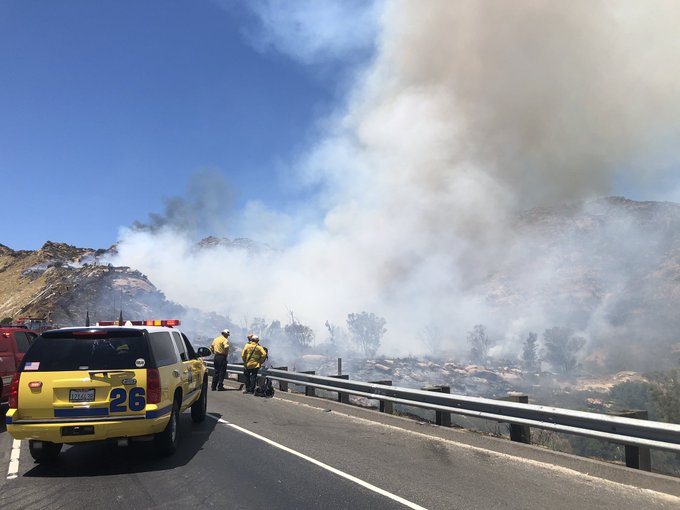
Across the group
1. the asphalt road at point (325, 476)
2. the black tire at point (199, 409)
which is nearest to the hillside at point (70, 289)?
the black tire at point (199, 409)

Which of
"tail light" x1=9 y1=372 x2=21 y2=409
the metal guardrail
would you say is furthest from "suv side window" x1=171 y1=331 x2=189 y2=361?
the metal guardrail

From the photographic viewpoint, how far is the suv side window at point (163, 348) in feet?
21.4

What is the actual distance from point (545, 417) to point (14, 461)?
7.36m

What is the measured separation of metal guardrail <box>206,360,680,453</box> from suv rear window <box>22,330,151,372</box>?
531 cm

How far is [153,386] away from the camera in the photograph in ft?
20.1

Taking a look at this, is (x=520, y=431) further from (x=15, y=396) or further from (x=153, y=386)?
(x=15, y=396)

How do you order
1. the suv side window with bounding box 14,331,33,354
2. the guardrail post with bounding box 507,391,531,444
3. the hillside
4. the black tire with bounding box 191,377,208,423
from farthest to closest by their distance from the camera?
1. the hillside
2. the suv side window with bounding box 14,331,33,354
3. the black tire with bounding box 191,377,208,423
4. the guardrail post with bounding box 507,391,531,444

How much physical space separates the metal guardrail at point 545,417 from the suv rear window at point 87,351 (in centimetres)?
531

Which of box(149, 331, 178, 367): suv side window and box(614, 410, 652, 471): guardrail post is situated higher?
box(149, 331, 178, 367): suv side window

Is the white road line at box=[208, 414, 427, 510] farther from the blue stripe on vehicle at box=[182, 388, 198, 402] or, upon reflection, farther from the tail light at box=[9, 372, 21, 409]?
the tail light at box=[9, 372, 21, 409]

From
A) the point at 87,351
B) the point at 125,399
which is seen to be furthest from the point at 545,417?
the point at 87,351

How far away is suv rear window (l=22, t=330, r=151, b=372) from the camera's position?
5984mm

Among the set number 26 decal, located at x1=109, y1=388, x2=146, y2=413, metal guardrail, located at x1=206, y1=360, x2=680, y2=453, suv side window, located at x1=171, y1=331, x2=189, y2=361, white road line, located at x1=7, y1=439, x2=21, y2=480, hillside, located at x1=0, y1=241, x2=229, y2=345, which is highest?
hillside, located at x1=0, y1=241, x2=229, y2=345

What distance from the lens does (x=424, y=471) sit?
6145 millimetres
